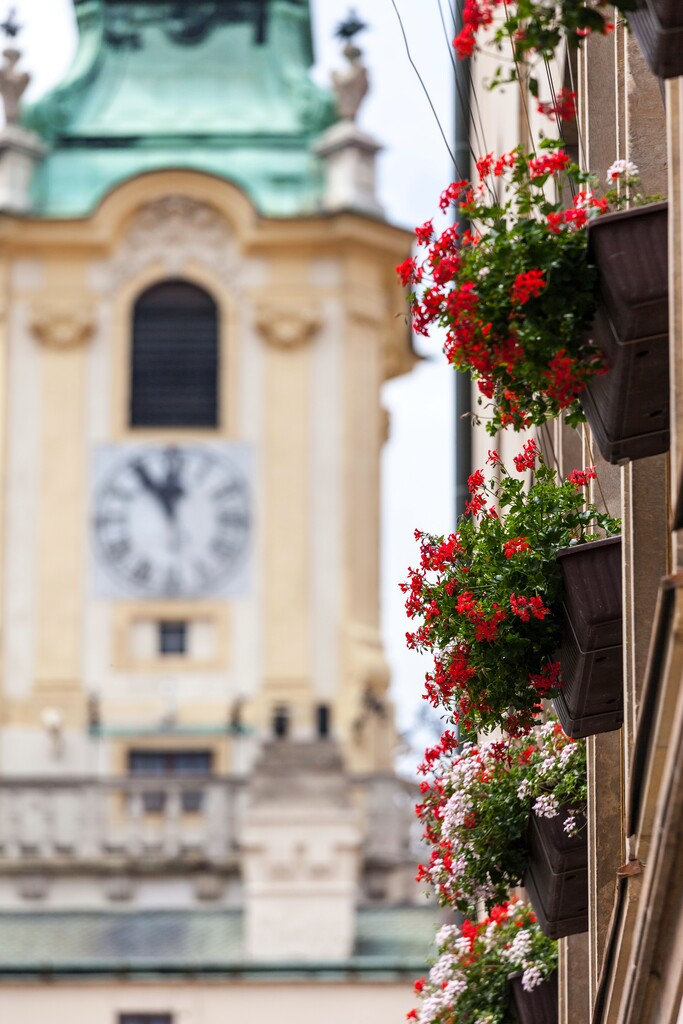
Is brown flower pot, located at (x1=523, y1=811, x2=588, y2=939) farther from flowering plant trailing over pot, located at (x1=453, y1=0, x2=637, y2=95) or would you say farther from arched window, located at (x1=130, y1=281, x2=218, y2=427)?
arched window, located at (x1=130, y1=281, x2=218, y2=427)

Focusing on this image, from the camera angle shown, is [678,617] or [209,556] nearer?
[678,617]

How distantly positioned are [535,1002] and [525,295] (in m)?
4.87

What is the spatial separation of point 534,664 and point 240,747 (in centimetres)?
3355

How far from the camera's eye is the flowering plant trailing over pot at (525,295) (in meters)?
8.99

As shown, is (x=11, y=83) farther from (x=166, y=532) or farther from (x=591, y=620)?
(x=591, y=620)

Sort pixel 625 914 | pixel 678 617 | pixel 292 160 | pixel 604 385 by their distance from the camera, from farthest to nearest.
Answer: pixel 292 160 < pixel 625 914 < pixel 604 385 < pixel 678 617

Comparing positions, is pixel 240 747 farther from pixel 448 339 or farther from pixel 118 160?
pixel 448 339

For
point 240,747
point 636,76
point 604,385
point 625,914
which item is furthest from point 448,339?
point 240,747

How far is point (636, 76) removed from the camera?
10156 mm

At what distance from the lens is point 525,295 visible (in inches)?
353


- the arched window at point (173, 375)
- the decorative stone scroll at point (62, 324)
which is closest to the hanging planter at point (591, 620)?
the arched window at point (173, 375)

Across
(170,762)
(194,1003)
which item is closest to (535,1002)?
(194,1003)

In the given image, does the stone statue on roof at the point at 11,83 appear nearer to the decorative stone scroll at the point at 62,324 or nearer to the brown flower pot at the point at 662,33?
the decorative stone scroll at the point at 62,324

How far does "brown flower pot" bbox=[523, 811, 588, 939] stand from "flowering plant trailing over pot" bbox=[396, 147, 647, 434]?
263 cm
